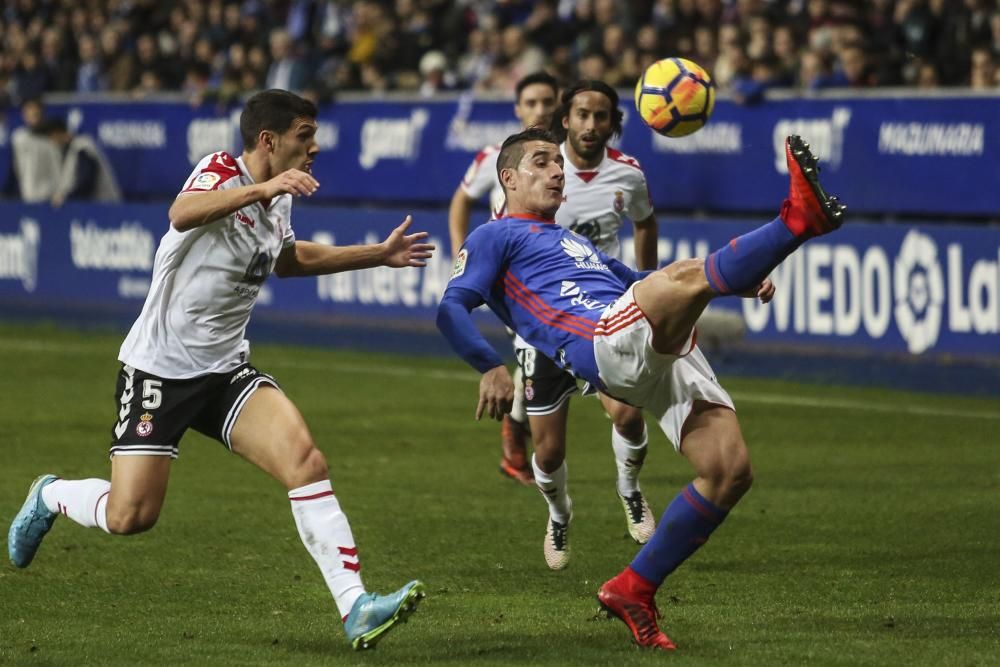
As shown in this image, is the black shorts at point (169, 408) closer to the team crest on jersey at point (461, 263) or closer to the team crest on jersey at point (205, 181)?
the team crest on jersey at point (205, 181)

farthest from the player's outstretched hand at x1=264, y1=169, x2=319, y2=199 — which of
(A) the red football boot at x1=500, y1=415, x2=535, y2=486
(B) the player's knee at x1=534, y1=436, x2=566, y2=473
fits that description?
(A) the red football boot at x1=500, y1=415, x2=535, y2=486

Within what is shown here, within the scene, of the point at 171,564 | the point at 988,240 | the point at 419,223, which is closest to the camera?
the point at 171,564

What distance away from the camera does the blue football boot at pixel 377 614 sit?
5.79 meters

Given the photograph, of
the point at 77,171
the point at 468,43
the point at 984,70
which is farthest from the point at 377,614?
the point at 77,171

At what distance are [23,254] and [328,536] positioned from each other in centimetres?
1698

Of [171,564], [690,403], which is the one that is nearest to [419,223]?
[171,564]

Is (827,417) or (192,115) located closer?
(827,417)

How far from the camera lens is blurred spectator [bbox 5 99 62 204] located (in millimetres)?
22047

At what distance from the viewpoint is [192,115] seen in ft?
70.0

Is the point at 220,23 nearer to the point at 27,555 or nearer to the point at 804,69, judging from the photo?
the point at 804,69

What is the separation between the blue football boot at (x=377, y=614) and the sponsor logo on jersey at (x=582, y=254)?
1442mm

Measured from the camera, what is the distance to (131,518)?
21.1 ft

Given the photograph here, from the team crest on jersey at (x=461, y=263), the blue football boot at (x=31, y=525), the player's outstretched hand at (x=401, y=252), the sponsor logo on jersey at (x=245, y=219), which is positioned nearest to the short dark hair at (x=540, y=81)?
the player's outstretched hand at (x=401, y=252)

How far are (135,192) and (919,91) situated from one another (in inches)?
429
